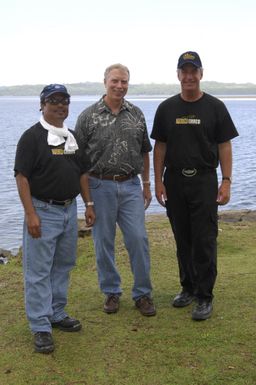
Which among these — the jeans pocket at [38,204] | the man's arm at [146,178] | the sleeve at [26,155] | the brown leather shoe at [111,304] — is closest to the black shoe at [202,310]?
the brown leather shoe at [111,304]

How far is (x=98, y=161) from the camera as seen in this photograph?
18.8ft

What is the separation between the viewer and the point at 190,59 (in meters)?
5.55

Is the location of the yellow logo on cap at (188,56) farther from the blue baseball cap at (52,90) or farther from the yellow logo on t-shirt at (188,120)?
the blue baseball cap at (52,90)

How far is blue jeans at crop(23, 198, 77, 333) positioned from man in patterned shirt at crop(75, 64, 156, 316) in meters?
0.54

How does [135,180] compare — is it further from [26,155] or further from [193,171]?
[26,155]

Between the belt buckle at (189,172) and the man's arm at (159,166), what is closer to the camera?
the belt buckle at (189,172)

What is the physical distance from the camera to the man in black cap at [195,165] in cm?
565

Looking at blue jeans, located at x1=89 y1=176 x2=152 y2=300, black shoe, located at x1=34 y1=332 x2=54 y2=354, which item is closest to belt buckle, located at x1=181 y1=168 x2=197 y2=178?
blue jeans, located at x1=89 y1=176 x2=152 y2=300

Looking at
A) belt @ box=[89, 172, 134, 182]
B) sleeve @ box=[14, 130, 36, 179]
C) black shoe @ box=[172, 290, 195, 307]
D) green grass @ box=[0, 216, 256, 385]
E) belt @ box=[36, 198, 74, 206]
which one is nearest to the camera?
green grass @ box=[0, 216, 256, 385]

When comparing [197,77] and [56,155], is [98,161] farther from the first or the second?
[197,77]

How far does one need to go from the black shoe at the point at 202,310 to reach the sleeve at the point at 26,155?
235 cm

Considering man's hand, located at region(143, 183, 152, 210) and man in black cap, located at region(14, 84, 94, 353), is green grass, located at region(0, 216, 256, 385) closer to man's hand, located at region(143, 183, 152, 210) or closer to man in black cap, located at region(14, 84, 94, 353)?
man in black cap, located at region(14, 84, 94, 353)

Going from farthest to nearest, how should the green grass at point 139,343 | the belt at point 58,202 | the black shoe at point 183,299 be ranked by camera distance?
the black shoe at point 183,299 < the belt at point 58,202 < the green grass at point 139,343

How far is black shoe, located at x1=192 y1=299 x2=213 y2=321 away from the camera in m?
5.89
